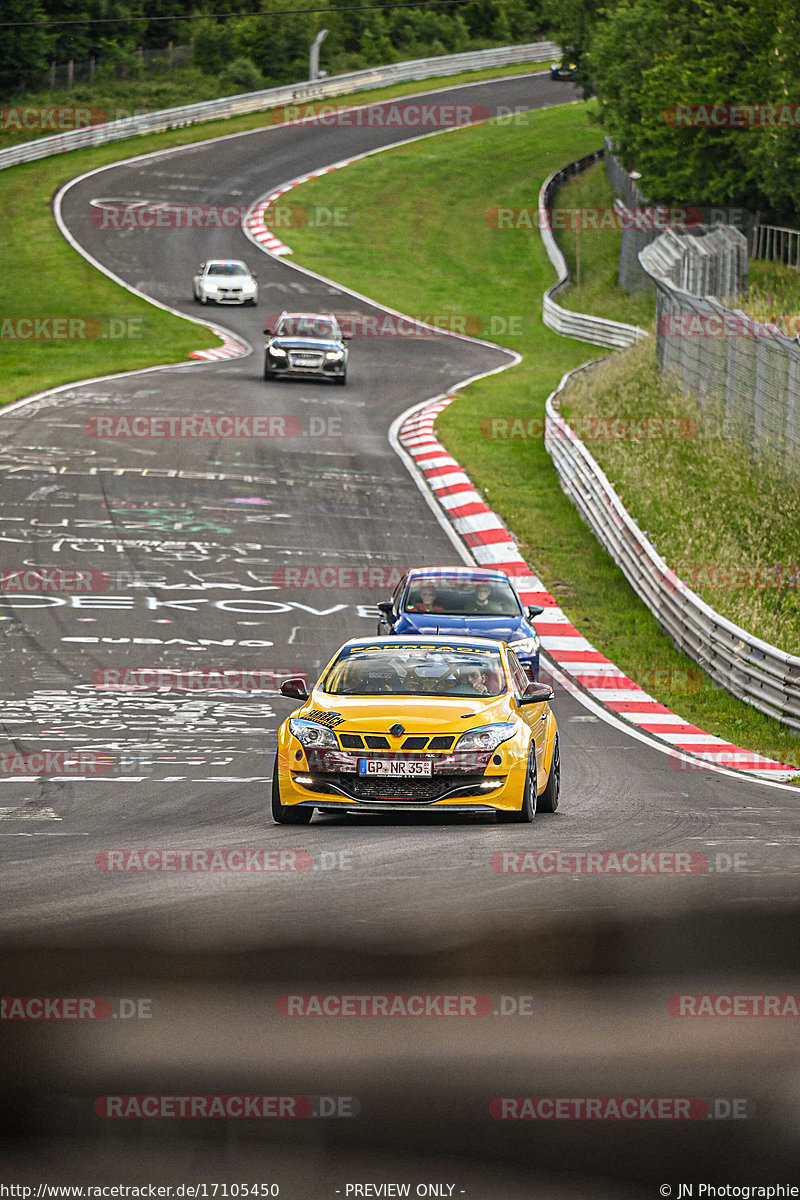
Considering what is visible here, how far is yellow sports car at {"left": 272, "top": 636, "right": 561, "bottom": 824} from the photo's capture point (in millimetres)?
11148

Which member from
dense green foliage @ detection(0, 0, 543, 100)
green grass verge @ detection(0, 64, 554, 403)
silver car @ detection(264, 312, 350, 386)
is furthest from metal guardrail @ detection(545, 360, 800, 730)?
dense green foliage @ detection(0, 0, 543, 100)

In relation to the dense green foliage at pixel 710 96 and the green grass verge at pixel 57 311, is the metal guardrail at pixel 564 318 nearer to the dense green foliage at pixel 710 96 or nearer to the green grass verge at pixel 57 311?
the dense green foliage at pixel 710 96

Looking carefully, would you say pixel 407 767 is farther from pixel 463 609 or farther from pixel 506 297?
pixel 506 297

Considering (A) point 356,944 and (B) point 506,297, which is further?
(B) point 506,297

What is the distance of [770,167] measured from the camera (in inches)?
1606

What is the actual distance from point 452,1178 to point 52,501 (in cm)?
2288

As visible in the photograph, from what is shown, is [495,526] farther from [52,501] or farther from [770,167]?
[770,167]

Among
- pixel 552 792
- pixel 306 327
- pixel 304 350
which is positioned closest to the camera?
pixel 552 792

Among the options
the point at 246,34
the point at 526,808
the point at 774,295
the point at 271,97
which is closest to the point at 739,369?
the point at 774,295

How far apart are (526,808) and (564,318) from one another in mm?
41742

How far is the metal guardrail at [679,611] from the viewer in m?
17.4

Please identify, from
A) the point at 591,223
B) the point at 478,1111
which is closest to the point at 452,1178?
the point at 478,1111

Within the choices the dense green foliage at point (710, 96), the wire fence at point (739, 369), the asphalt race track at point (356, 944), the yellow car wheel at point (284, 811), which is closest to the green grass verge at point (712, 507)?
the wire fence at point (739, 369)

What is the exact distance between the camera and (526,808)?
11.4 metres
